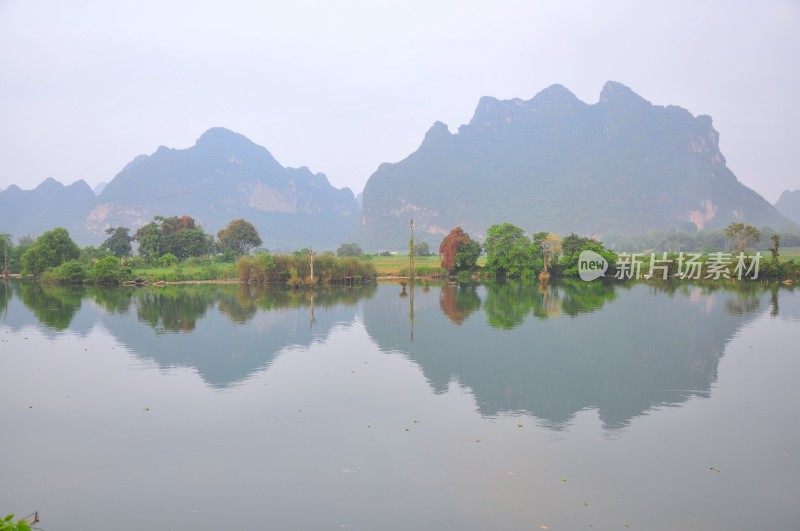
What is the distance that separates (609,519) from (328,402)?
22.6 feet

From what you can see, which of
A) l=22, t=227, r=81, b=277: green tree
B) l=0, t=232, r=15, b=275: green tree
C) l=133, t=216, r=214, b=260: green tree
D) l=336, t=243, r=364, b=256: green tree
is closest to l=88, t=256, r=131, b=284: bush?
l=22, t=227, r=81, b=277: green tree

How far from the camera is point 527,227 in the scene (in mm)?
172750

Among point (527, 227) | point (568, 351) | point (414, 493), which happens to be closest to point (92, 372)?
point (414, 493)

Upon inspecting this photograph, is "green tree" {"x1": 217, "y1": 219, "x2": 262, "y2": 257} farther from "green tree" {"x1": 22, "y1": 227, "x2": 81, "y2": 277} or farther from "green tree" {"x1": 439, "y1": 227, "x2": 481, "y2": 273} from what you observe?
"green tree" {"x1": 439, "y1": 227, "x2": 481, "y2": 273}

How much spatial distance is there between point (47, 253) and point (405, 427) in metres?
58.3

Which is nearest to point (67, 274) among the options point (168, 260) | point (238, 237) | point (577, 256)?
point (168, 260)

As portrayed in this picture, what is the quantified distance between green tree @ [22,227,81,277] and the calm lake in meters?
38.9

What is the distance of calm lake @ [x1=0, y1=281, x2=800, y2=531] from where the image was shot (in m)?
7.65

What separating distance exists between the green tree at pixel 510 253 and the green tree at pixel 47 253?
43.1m

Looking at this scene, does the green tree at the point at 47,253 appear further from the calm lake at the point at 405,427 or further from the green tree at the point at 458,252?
the calm lake at the point at 405,427

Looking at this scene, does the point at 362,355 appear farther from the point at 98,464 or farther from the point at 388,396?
the point at 98,464

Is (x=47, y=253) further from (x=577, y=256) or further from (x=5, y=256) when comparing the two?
(x=577, y=256)

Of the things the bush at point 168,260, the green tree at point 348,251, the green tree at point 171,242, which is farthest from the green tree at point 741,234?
the green tree at point 171,242

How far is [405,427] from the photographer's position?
10.9 metres
